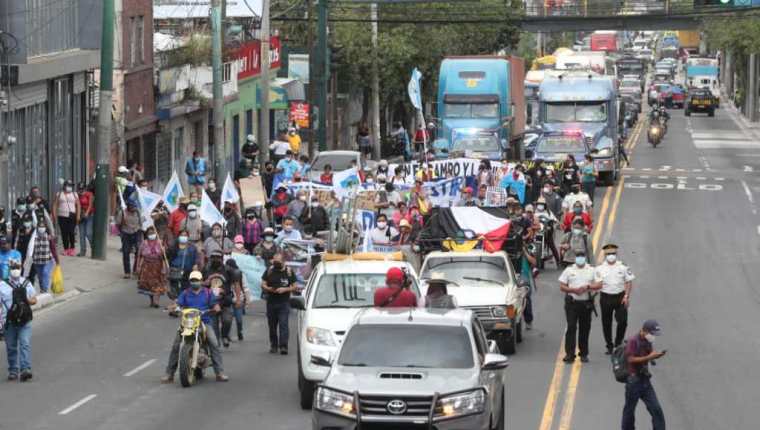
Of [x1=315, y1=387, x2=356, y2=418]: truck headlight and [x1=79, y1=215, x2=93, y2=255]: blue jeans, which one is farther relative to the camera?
[x1=79, y1=215, x2=93, y2=255]: blue jeans

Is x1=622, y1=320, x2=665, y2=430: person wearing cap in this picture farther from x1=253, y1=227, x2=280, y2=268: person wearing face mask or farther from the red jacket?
x1=253, y1=227, x2=280, y2=268: person wearing face mask

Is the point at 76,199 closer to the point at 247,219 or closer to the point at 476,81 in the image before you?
the point at 247,219

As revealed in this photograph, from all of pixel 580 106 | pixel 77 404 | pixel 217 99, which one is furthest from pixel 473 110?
pixel 77 404

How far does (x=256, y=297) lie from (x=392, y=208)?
6335 millimetres

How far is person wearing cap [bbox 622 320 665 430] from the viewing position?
1762 cm

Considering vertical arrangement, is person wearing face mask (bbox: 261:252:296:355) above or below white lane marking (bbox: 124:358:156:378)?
above

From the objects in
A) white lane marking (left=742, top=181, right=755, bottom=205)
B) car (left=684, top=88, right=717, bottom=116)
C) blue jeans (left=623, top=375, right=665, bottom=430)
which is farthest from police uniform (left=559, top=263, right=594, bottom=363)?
car (left=684, top=88, right=717, bottom=116)

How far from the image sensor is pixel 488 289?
24609 millimetres

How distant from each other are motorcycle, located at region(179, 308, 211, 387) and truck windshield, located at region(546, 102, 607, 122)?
36.5 meters

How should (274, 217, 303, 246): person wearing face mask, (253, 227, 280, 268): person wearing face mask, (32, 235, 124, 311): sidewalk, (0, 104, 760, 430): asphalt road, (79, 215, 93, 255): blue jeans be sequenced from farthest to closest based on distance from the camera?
(79, 215, 93, 255): blue jeans → (32, 235, 124, 311): sidewalk → (274, 217, 303, 246): person wearing face mask → (253, 227, 280, 268): person wearing face mask → (0, 104, 760, 430): asphalt road

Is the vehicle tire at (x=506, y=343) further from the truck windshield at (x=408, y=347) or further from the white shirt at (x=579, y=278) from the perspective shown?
the truck windshield at (x=408, y=347)

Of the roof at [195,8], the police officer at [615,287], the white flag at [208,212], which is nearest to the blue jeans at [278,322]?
the police officer at [615,287]

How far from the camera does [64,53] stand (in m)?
41.8

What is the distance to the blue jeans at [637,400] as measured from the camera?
57.6 ft
